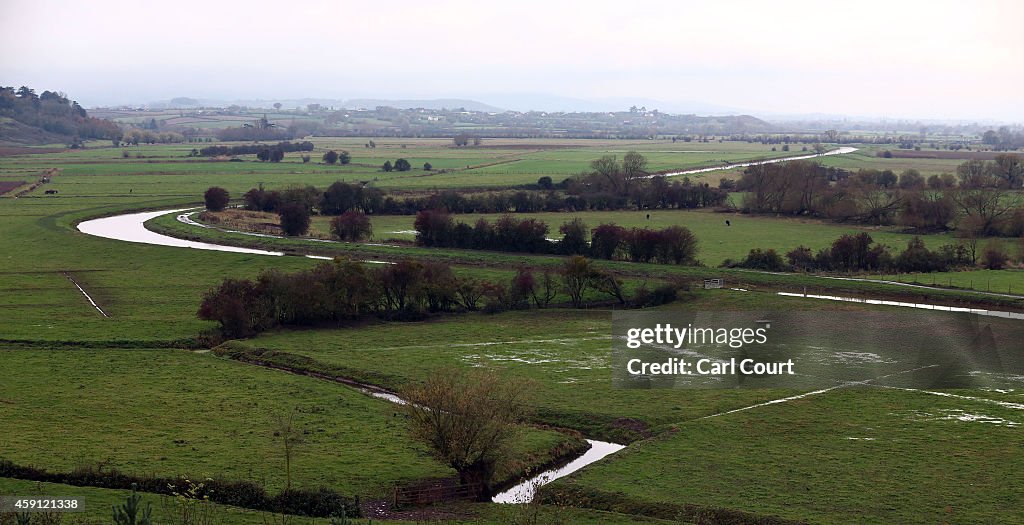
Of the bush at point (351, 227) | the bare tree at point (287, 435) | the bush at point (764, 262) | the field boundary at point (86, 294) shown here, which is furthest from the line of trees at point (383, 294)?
the bush at point (351, 227)

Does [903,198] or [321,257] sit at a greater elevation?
[903,198]

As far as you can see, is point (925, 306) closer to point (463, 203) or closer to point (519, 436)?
point (519, 436)

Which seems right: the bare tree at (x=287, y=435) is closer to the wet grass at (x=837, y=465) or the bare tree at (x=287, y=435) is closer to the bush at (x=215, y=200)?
the wet grass at (x=837, y=465)

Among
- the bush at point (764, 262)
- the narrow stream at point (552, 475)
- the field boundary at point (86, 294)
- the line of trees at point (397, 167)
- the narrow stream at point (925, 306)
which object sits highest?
the line of trees at point (397, 167)

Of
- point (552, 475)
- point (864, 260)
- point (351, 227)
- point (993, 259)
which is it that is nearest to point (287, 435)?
point (552, 475)

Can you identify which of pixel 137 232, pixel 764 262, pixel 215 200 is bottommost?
pixel 137 232

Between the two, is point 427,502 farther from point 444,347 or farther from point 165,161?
point 165,161

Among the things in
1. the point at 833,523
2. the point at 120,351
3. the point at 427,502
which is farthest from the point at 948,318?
the point at 120,351
